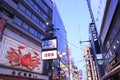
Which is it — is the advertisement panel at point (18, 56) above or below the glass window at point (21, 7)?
below

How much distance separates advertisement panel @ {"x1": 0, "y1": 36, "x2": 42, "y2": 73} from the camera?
16020 mm

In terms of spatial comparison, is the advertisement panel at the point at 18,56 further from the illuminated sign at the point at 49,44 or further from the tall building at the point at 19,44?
the illuminated sign at the point at 49,44

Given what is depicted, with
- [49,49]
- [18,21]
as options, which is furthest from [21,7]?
[49,49]

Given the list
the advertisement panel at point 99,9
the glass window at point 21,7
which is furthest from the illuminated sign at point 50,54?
the glass window at point 21,7

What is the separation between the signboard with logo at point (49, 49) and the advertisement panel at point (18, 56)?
464 cm

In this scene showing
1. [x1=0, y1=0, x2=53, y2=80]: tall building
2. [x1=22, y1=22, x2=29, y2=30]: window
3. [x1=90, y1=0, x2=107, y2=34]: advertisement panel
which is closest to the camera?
[x1=90, y1=0, x2=107, y2=34]: advertisement panel

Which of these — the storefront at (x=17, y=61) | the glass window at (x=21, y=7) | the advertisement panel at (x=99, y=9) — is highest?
the glass window at (x=21, y=7)

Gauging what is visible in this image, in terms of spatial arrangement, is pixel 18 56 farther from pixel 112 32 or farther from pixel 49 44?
pixel 112 32

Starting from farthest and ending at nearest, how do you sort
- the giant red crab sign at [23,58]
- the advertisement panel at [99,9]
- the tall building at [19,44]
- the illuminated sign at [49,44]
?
the giant red crab sign at [23,58] → the tall building at [19,44] → the illuminated sign at [49,44] → the advertisement panel at [99,9]

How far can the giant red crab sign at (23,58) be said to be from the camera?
1724 centimetres

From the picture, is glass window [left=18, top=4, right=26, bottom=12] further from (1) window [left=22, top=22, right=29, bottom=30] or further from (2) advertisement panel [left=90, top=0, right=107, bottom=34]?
(2) advertisement panel [left=90, top=0, right=107, bottom=34]

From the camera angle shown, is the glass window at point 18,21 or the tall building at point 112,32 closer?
the tall building at point 112,32

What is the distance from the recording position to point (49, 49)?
15.5m

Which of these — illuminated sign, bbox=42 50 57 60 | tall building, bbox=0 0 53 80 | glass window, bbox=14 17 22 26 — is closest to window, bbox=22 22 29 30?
tall building, bbox=0 0 53 80
